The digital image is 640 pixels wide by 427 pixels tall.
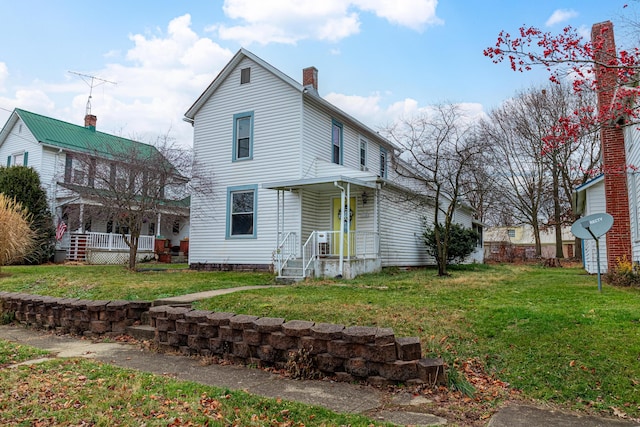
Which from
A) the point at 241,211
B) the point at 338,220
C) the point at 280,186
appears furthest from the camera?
the point at 241,211

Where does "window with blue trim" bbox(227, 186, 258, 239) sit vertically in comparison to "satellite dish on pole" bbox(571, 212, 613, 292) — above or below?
above

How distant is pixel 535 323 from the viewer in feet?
17.3

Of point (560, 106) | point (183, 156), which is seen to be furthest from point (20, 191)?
point (560, 106)

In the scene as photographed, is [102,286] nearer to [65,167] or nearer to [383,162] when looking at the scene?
[383,162]

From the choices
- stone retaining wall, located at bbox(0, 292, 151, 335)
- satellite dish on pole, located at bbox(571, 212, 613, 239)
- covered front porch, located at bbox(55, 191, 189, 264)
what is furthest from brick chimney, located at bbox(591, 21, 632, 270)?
covered front porch, located at bbox(55, 191, 189, 264)

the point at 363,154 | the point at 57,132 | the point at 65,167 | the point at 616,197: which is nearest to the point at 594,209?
the point at 616,197

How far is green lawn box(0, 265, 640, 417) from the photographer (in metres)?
3.93

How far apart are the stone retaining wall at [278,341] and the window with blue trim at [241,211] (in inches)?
313

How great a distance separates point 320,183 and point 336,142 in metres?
3.99

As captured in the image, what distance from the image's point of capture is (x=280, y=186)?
13.3m

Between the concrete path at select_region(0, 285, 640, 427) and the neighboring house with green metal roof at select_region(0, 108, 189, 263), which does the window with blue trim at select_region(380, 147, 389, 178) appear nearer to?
the neighboring house with green metal roof at select_region(0, 108, 189, 263)

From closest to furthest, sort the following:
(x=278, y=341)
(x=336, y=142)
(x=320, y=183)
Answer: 1. (x=278, y=341)
2. (x=320, y=183)
3. (x=336, y=142)

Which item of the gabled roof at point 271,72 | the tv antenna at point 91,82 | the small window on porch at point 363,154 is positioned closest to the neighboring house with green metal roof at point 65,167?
the tv antenna at point 91,82

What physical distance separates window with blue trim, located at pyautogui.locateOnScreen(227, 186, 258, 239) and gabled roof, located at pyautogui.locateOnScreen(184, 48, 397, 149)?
3.62 m
